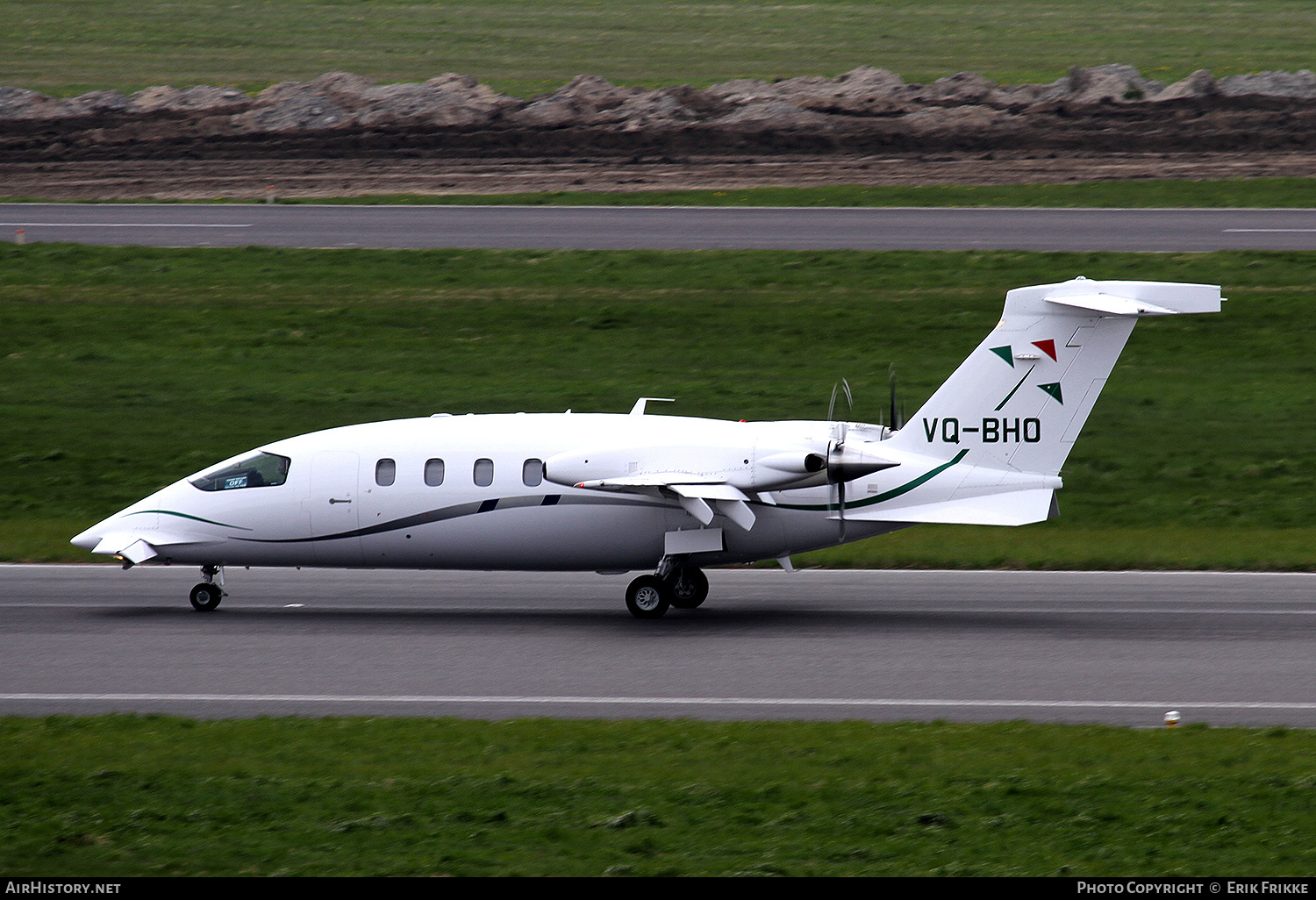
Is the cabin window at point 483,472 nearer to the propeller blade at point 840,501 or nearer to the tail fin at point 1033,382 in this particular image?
the propeller blade at point 840,501

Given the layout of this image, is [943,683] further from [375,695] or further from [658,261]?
[658,261]

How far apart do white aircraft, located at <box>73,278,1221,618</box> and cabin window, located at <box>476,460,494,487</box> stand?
0.02 metres

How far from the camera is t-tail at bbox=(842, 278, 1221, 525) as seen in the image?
20.0m

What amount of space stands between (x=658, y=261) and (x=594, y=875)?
31784 millimetres

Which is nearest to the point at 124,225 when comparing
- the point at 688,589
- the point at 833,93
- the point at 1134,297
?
the point at 833,93

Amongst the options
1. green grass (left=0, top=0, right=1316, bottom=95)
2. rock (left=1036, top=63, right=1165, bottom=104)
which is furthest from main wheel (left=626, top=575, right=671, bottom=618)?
green grass (left=0, top=0, right=1316, bottom=95)

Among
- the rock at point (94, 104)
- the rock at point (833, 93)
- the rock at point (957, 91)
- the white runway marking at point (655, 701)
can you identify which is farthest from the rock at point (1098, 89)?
the white runway marking at point (655, 701)

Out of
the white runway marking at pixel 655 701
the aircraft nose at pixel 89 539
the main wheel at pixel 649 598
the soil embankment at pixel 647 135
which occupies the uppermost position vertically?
the soil embankment at pixel 647 135

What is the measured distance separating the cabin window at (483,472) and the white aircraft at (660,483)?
0.02 m

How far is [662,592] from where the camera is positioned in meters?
20.4

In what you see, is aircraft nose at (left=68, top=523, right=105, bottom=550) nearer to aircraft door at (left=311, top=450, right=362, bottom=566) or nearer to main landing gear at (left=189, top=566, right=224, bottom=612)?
main landing gear at (left=189, top=566, right=224, bottom=612)

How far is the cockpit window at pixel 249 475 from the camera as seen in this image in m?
21.3

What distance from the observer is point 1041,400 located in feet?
66.3
